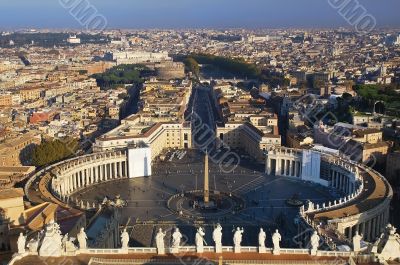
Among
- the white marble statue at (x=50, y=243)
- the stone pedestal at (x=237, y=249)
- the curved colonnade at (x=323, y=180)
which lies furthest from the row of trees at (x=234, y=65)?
the white marble statue at (x=50, y=243)

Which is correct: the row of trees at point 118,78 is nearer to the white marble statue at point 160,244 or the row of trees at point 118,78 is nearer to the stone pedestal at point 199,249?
the white marble statue at point 160,244

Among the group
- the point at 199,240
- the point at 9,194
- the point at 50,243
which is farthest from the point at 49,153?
the point at 199,240

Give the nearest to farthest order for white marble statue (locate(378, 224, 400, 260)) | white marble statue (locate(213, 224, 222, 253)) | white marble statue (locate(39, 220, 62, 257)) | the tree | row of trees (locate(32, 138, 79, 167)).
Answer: white marble statue (locate(378, 224, 400, 260)), white marble statue (locate(39, 220, 62, 257)), white marble statue (locate(213, 224, 222, 253)), row of trees (locate(32, 138, 79, 167)), the tree

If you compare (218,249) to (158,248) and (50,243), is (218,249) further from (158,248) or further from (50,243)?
(50,243)

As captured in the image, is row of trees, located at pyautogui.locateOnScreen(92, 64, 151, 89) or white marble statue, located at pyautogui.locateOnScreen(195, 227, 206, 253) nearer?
white marble statue, located at pyautogui.locateOnScreen(195, 227, 206, 253)

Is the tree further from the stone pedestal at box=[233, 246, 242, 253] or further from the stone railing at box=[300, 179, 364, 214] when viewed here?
the stone pedestal at box=[233, 246, 242, 253]

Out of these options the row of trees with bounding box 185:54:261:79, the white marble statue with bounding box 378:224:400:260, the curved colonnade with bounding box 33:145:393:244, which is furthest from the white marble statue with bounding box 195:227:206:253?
the row of trees with bounding box 185:54:261:79
